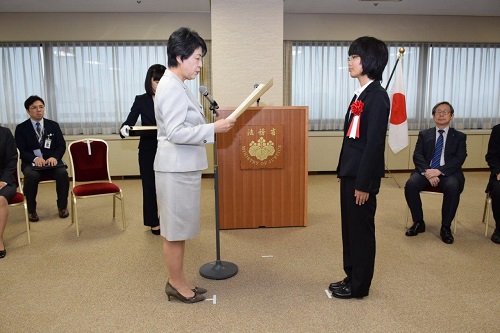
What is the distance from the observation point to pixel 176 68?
2.25m

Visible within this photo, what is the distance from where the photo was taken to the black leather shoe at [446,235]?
3.65 m

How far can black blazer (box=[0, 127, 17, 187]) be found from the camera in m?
3.64

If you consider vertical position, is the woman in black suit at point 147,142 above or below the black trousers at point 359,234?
above

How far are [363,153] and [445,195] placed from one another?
207 cm

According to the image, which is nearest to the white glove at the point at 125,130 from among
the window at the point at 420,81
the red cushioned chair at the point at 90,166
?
the red cushioned chair at the point at 90,166

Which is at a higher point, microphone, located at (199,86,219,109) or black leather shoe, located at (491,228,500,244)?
microphone, located at (199,86,219,109)

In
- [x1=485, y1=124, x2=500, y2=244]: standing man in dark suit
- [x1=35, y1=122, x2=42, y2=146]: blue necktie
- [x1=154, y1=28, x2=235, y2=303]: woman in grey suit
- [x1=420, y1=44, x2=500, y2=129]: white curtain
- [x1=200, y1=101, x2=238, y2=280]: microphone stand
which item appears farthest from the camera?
[x1=420, y1=44, x2=500, y2=129]: white curtain

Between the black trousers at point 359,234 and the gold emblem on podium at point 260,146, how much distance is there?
57.1 inches

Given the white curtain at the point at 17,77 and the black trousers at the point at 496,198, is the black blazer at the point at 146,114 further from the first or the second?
the white curtain at the point at 17,77

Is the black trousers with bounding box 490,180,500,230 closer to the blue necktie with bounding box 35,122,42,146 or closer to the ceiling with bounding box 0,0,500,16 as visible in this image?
the ceiling with bounding box 0,0,500,16

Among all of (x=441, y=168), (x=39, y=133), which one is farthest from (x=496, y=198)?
(x=39, y=133)

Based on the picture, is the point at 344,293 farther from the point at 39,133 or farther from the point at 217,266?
the point at 39,133

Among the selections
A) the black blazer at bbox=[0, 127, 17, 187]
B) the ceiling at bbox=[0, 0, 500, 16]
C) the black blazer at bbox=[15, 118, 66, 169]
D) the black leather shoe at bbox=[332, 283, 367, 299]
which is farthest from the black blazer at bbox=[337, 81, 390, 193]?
the ceiling at bbox=[0, 0, 500, 16]

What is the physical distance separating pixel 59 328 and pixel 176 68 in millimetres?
1678
